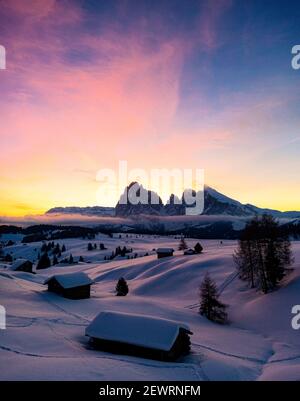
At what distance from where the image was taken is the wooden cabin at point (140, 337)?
1005 inches

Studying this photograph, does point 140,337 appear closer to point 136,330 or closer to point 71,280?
point 136,330

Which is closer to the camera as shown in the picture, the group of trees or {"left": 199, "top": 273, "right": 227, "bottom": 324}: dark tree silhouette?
{"left": 199, "top": 273, "right": 227, "bottom": 324}: dark tree silhouette

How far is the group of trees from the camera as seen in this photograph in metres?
44.6

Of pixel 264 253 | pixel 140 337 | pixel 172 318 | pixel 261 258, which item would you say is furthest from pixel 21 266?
pixel 140 337

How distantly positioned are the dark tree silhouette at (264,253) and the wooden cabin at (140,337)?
24.0 meters

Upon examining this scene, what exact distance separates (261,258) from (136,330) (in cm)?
2840

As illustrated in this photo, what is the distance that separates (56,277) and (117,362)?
32602mm
